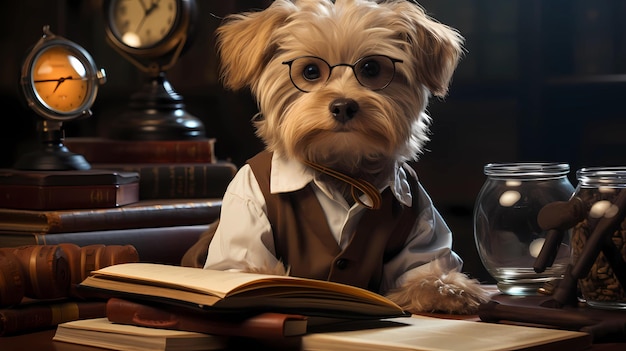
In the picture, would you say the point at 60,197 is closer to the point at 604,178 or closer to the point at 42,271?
the point at 42,271

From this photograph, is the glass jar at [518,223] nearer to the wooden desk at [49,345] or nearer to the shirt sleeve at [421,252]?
the shirt sleeve at [421,252]

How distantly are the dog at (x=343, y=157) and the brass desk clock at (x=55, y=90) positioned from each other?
0.78 meters

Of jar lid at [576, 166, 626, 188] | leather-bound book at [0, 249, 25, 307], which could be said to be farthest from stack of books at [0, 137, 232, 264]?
jar lid at [576, 166, 626, 188]

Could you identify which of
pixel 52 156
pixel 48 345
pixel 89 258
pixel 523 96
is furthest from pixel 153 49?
pixel 48 345

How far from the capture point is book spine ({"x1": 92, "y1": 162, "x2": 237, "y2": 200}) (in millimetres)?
2396

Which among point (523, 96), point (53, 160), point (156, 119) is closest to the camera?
point (53, 160)

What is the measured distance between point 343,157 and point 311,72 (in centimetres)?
15

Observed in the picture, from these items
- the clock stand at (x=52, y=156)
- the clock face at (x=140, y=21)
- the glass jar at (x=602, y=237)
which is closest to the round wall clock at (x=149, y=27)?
the clock face at (x=140, y=21)

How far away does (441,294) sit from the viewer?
1.50 m

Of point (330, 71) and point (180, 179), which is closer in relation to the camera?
point (330, 71)

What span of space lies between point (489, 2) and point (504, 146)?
14.6 inches

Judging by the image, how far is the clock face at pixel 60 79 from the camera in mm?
2273

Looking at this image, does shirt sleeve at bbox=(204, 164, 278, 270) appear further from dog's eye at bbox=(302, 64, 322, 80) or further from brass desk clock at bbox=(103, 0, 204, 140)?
brass desk clock at bbox=(103, 0, 204, 140)

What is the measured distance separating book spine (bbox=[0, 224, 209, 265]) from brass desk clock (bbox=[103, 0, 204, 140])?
1.19 feet
